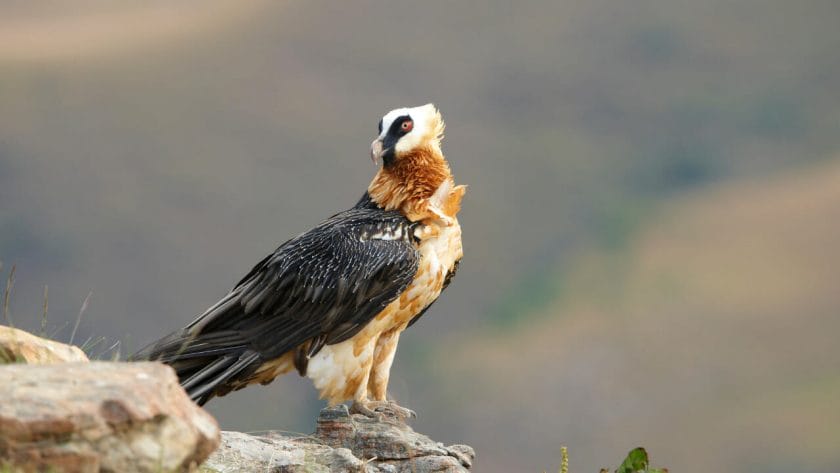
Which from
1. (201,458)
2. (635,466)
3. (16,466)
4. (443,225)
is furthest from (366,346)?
(16,466)

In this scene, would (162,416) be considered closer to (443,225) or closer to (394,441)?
(394,441)

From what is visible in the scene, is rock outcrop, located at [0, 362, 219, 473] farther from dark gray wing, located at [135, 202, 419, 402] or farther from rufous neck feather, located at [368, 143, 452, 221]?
rufous neck feather, located at [368, 143, 452, 221]

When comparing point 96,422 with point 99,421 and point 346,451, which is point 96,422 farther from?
point 346,451

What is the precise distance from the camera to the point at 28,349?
780 cm

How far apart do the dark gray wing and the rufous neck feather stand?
1.21 feet

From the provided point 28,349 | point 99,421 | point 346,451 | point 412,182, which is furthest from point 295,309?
point 99,421

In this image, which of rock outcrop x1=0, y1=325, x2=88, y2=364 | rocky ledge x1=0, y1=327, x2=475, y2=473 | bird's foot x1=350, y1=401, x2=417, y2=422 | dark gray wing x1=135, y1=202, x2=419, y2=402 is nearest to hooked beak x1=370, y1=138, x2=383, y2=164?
dark gray wing x1=135, y1=202, x2=419, y2=402

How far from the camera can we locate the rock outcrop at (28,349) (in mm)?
7672

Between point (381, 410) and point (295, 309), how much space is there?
1.21 meters

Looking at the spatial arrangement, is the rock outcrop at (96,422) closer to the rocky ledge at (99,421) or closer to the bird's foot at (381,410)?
the rocky ledge at (99,421)

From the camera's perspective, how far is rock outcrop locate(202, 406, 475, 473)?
31.2ft

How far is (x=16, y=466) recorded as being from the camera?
5934 mm

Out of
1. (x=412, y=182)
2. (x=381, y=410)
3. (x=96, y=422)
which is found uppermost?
(x=412, y=182)

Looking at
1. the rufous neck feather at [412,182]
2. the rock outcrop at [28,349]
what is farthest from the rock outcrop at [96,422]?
the rufous neck feather at [412,182]
